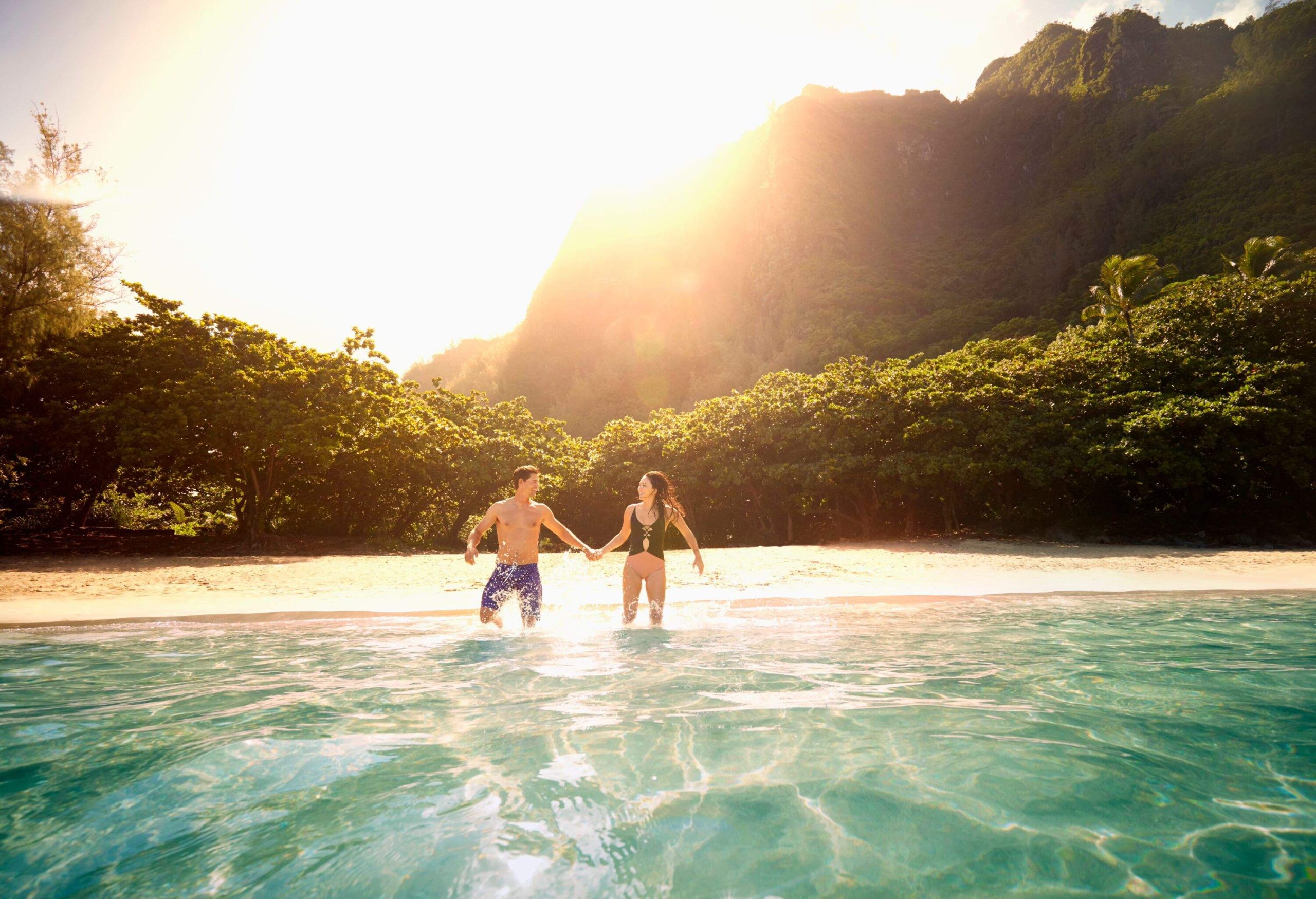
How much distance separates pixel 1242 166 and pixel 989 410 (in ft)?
165

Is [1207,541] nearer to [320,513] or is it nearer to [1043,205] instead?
[320,513]

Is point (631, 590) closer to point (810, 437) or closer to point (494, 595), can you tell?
point (494, 595)

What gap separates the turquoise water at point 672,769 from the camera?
2.75m

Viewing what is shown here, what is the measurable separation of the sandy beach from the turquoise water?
2.51 meters

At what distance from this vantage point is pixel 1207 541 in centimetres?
1677

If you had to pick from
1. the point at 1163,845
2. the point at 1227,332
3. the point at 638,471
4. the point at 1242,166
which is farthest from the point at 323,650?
the point at 1242,166

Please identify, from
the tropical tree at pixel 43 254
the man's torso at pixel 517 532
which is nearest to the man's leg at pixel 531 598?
the man's torso at pixel 517 532

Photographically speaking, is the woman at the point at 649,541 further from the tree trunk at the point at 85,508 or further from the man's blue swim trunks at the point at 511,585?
the tree trunk at the point at 85,508

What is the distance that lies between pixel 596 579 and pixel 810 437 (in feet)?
32.7

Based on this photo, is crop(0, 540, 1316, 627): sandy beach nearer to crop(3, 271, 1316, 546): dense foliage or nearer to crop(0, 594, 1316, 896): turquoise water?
crop(0, 594, 1316, 896): turquoise water

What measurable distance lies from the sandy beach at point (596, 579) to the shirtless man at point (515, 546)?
1.66 meters

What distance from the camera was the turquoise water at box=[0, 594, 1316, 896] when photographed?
2754 millimetres

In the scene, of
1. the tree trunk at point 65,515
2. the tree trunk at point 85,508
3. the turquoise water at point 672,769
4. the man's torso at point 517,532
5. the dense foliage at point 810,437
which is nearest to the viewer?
the turquoise water at point 672,769

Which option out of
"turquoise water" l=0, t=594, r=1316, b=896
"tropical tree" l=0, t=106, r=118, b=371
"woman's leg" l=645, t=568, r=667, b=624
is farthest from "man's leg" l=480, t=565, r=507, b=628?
"tropical tree" l=0, t=106, r=118, b=371
